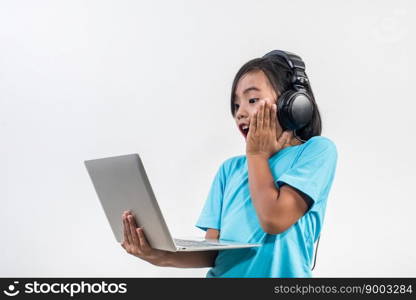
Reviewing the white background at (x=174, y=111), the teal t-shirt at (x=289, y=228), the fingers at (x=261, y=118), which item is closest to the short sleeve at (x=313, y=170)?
the teal t-shirt at (x=289, y=228)

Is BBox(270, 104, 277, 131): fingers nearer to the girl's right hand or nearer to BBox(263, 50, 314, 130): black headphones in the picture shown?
BBox(263, 50, 314, 130): black headphones

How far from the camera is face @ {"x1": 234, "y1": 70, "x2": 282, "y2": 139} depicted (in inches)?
50.4

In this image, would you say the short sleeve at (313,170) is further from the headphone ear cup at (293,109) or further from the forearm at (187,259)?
the forearm at (187,259)

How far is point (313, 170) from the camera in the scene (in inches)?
46.1

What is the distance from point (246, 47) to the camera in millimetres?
2311

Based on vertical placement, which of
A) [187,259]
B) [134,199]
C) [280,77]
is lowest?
[187,259]

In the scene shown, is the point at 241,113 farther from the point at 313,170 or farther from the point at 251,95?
the point at 313,170

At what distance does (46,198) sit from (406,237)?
134 centimetres

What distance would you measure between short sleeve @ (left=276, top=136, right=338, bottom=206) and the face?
98 mm

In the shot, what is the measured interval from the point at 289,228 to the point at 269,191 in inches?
3.7

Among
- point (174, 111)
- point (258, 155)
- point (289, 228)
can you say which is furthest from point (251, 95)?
point (174, 111)

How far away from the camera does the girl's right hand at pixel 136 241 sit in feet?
3.89

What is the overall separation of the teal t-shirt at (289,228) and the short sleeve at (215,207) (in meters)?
0.05

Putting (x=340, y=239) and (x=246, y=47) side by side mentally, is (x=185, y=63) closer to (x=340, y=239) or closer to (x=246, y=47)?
(x=246, y=47)
